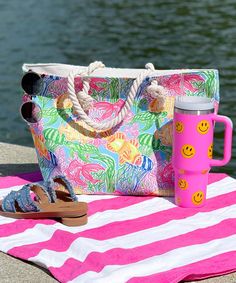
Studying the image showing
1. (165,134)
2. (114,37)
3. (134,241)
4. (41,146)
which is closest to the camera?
(134,241)

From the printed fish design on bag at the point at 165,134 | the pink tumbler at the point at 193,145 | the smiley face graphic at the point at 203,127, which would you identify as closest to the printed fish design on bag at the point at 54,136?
the printed fish design on bag at the point at 165,134

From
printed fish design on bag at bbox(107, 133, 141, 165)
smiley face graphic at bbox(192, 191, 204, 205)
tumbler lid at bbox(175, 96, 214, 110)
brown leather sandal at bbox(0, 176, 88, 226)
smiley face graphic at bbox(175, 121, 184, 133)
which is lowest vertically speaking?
smiley face graphic at bbox(192, 191, 204, 205)

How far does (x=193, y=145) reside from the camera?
3682 mm

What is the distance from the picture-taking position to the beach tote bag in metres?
3.88

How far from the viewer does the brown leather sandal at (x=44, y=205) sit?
3600mm

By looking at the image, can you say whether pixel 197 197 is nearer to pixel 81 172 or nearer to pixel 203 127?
pixel 203 127

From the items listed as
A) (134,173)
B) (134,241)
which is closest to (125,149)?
(134,173)

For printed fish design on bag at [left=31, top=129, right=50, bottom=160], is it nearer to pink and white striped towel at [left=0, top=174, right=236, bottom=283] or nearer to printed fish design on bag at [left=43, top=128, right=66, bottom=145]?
printed fish design on bag at [left=43, top=128, right=66, bottom=145]

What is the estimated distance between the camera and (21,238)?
3471mm

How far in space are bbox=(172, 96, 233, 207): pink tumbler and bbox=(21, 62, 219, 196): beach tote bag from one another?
0.15m

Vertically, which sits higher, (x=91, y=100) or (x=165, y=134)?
(x=91, y=100)

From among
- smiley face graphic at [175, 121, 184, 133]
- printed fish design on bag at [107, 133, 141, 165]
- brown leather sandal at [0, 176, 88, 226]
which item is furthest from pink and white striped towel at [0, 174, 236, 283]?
smiley face graphic at [175, 121, 184, 133]

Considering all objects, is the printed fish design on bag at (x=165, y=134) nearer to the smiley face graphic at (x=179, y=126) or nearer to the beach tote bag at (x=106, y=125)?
the beach tote bag at (x=106, y=125)

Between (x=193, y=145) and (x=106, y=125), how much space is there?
1.64 ft
